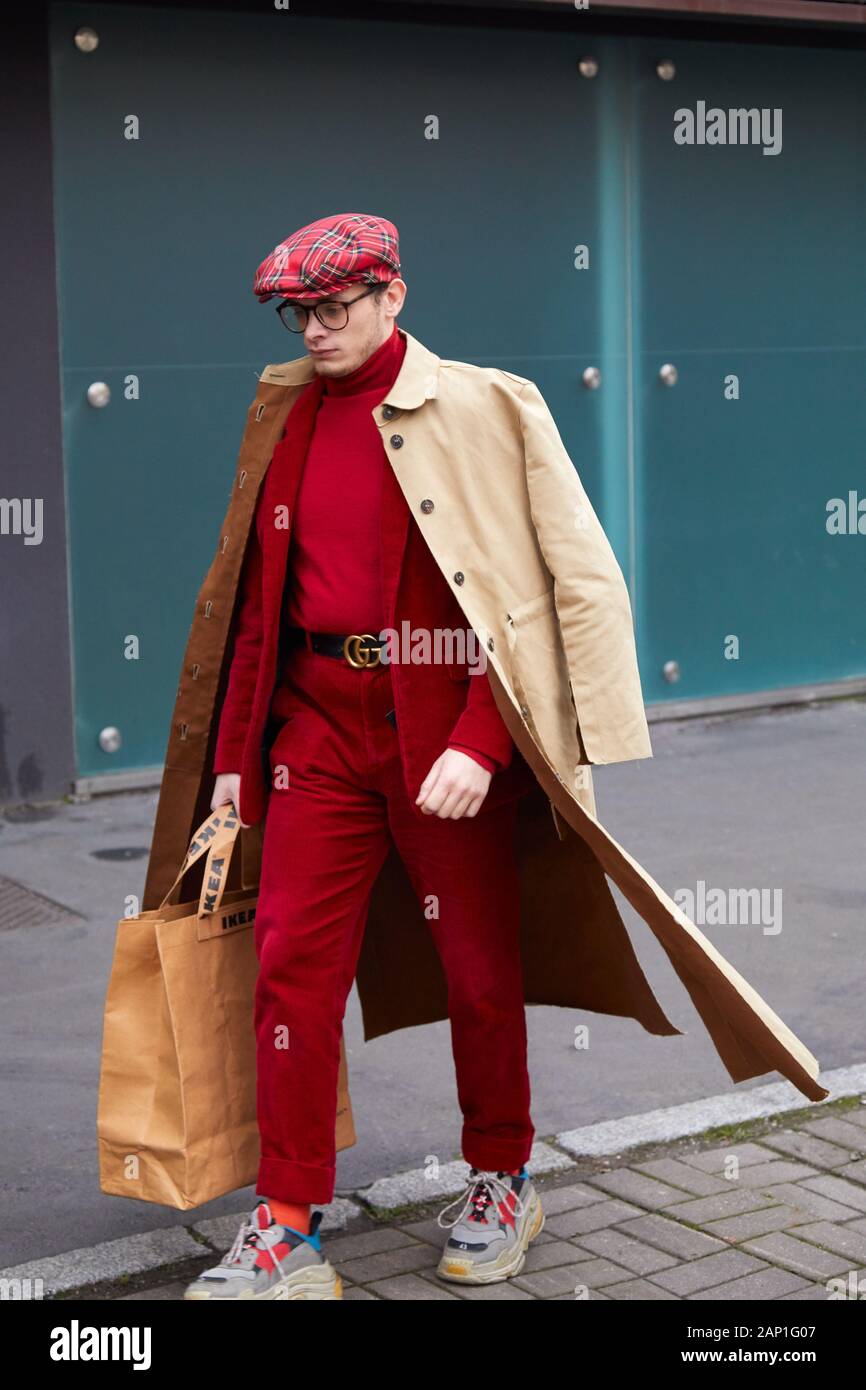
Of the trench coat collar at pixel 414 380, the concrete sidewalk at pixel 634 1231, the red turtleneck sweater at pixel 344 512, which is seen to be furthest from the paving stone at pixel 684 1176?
the trench coat collar at pixel 414 380

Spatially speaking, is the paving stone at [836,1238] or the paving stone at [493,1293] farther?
the paving stone at [836,1238]

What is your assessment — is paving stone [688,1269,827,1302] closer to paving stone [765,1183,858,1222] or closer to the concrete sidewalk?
the concrete sidewalk

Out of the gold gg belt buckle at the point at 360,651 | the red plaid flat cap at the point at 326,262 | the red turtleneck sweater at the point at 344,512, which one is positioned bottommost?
the gold gg belt buckle at the point at 360,651

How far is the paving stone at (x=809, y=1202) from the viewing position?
4.19m

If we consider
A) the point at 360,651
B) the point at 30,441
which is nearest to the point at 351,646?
the point at 360,651

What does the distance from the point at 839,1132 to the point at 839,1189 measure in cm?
38

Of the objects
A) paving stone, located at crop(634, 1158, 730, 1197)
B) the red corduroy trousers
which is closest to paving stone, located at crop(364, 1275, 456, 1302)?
the red corduroy trousers

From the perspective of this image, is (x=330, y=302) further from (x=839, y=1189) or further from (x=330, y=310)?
(x=839, y=1189)

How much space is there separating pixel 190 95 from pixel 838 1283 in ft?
19.2

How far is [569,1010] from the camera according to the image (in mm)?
5766

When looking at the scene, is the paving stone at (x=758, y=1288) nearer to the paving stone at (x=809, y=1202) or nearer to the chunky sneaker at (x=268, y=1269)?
the paving stone at (x=809, y=1202)

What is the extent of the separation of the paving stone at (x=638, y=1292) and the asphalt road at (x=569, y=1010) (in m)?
0.81

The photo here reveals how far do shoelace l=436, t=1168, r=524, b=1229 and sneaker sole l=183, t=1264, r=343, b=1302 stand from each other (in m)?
0.33

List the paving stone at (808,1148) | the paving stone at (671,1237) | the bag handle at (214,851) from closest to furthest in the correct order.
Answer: the bag handle at (214,851) → the paving stone at (671,1237) → the paving stone at (808,1148)
